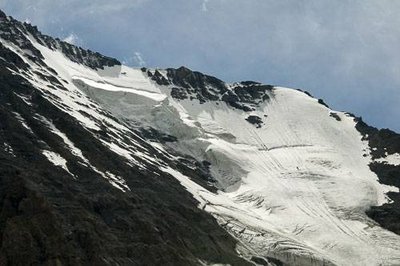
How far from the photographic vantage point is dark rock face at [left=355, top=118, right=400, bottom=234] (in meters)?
94.2

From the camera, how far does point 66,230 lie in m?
54.9

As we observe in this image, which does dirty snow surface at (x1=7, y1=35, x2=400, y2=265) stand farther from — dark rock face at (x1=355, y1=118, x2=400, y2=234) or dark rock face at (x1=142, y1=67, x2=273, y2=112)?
dark rock face at (x1=142, y1=67, x2=273, y2=112)

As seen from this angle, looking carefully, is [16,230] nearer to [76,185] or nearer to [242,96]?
[76,185]

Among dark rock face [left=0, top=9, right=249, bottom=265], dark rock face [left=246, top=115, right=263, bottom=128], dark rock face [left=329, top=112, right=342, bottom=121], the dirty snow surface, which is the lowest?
dark rock face [left=0, top=9, right=249, bottom=265]

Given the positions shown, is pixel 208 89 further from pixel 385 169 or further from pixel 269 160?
pixel 385 169

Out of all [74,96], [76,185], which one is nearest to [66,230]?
[76,185]

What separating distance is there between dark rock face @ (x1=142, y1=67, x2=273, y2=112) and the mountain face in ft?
1.41

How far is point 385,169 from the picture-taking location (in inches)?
4567

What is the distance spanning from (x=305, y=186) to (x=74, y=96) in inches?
1309

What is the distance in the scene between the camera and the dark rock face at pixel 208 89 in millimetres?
151500

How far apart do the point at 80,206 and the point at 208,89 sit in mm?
98202

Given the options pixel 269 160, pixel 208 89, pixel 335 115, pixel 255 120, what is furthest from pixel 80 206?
pixel 208 89

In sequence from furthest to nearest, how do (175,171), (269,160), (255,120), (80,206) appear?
(255,120) < (269,160) < (175,171) < (80,206)

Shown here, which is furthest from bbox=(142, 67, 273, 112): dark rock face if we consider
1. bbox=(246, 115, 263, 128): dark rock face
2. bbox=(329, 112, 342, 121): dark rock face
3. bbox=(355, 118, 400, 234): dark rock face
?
bbox=(355, 118, 400, 234): dark rock face
